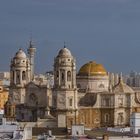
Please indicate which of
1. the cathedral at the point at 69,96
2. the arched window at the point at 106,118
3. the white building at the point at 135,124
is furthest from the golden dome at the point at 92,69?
the white building at the point at 135,124

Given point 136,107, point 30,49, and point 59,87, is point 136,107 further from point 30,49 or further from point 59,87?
point 30,49

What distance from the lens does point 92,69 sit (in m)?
77.1

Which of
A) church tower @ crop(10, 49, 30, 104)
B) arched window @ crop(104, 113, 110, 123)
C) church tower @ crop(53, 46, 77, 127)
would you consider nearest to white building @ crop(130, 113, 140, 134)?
church tower @ crop(53, 46, 77, 127)

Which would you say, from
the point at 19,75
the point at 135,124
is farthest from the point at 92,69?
the point at 135,124

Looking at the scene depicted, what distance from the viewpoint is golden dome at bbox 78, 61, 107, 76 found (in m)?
76.9

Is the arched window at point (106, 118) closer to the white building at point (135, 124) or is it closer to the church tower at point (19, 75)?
the church tower at point (19, 75)

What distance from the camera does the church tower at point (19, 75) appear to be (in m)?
74.1

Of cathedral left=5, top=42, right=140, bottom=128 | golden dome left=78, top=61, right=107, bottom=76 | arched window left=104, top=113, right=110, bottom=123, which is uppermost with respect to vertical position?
golden dome left=78, top=61, right=107, bottom=76

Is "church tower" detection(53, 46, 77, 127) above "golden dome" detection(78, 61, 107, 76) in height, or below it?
below

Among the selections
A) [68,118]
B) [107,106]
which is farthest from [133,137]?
[107,106]

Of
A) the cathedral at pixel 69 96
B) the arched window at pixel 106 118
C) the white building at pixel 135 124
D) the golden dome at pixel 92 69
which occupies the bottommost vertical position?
the white building at pixel 135 124

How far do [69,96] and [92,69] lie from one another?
329 inches

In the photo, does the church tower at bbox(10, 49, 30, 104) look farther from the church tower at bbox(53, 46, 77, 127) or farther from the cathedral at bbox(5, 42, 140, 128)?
the church tower at bbox(53, 46, 77, 127)

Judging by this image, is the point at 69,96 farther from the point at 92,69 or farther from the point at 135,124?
the point at 135,124
